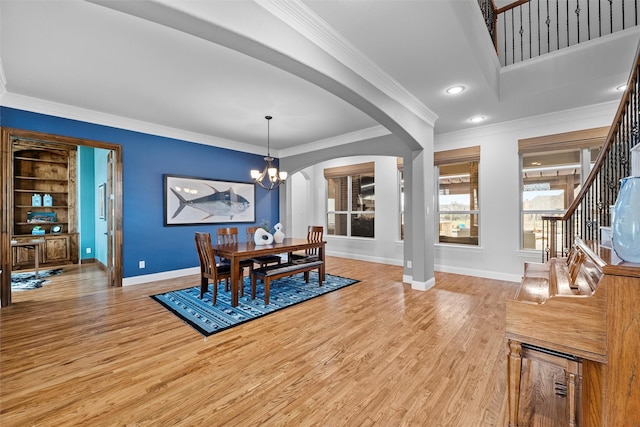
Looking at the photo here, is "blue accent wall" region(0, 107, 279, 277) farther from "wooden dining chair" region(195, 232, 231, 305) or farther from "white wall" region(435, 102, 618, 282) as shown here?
"white wall" region(435, 102, 618, 282)

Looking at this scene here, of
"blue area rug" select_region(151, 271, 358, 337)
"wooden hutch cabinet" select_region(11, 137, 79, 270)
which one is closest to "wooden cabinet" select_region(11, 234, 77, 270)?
"wooden hutch cabinet" select_region(11, 137, 79, 270)

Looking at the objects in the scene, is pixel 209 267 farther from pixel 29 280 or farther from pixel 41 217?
pixel 41 217

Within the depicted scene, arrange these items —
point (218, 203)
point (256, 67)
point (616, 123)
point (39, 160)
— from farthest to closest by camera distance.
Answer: point (39, 160) < point (218, 203) < point (256, 67) < point (616, 123)

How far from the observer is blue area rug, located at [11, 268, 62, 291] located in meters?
4.23

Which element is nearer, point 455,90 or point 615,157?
point 615,157

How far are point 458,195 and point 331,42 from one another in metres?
4.05

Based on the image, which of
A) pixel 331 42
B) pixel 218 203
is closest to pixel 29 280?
pixel 218 203

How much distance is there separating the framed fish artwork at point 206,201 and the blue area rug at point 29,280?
215 cm

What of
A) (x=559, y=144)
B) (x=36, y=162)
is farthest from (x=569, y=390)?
(x=36, y=162)

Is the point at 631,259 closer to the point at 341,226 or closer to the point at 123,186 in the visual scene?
the point at 123,186

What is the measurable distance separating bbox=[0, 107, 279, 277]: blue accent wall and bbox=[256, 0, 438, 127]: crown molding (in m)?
3.75

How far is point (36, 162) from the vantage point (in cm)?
601

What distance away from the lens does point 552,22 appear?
3.92 metres

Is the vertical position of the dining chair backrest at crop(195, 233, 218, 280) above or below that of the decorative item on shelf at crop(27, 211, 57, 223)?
below
